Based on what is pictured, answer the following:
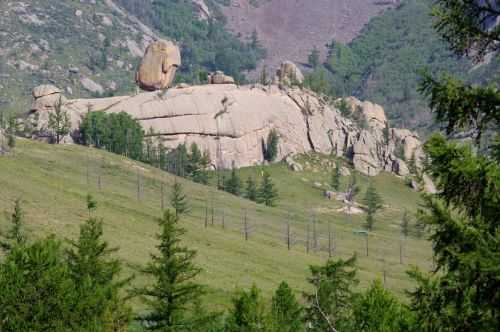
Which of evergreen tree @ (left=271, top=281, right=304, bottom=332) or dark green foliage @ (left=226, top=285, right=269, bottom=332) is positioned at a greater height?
dark green foliage @ (left=226, top=285, right=269, bottom=332)

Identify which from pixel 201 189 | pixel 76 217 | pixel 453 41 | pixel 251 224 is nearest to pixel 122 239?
pixel 76 217

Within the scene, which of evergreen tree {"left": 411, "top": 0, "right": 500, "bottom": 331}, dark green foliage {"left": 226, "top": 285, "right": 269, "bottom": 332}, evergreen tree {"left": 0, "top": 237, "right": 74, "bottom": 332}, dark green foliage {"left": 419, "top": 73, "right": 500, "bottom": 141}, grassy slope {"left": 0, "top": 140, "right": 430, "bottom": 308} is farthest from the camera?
grassy slope {"left": 0, "top": 140, "right": 430, "bottom": 308}

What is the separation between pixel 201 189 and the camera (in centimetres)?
18638

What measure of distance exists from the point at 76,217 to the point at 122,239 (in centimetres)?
951

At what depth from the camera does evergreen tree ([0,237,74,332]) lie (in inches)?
1585

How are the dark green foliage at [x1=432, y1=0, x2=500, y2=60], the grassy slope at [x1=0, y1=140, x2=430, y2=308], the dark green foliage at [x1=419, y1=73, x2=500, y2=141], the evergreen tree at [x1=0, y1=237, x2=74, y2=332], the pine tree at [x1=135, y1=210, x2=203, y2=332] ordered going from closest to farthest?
the dark green foliage at [x1=419, y1=73, x2=500, y2=141] → the dark green foliage at [x1=432, y1=0, x2=500, y2=60] → the evergreen tree at [x1=0, y1=237, x2=74, y2=332] → the pine tree at [x1=135, y1=210, x2=203, y2=332] → the grassy slope at [x1=0, y1=140, x2=430, y2=308]

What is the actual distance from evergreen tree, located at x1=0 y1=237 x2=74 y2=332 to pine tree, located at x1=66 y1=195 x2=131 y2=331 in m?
1.03

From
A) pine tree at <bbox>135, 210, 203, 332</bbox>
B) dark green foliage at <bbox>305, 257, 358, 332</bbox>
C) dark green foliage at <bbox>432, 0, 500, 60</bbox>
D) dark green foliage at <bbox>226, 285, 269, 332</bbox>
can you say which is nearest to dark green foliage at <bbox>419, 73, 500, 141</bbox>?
dark green foliage at <bbox>432, 0, 500, 60</bbox>

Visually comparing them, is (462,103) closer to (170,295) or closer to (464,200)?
(464,200)

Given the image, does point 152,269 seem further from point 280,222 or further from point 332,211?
point 332,211

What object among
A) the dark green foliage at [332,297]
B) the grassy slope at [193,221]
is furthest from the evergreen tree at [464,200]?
the grassy slope at [193,221]

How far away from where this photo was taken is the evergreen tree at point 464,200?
12930mm

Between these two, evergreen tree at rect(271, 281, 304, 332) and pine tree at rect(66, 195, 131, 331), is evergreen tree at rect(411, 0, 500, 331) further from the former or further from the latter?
evergreen tree at rect(271, 281, 304, 332)

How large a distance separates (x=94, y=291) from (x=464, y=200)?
35.4 metres
